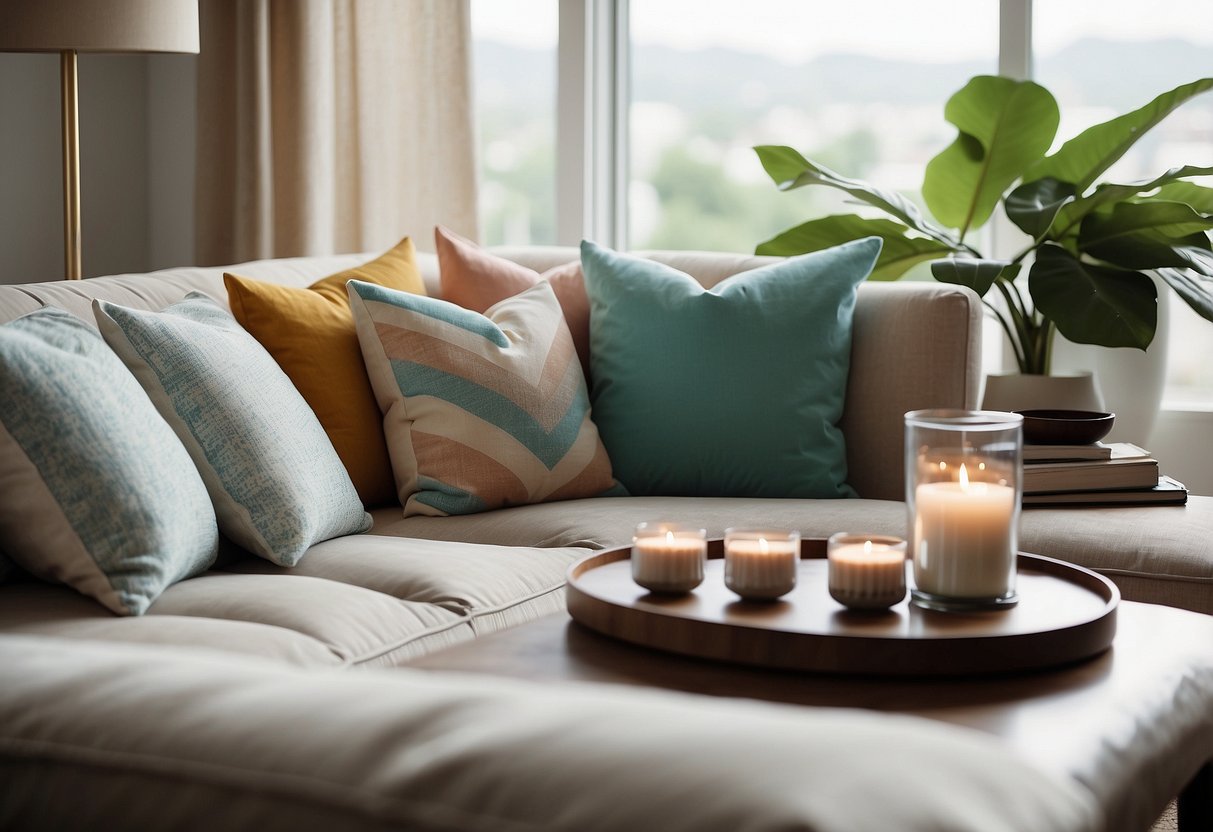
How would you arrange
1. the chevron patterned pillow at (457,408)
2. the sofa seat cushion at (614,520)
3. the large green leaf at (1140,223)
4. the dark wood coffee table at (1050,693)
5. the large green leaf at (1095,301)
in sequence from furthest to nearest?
the large green leaf at (1140,223) → the large green leaf at (1095,301) → the chevron patterned pillow at (457,408) → the sofa seat cushion at (614,520) → the dark wood coffee table at (1050,693)

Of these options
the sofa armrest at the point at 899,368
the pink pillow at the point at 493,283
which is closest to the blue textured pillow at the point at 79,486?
the pink pillow at the point at 493,283

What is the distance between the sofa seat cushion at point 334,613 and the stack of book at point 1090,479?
1127 mm

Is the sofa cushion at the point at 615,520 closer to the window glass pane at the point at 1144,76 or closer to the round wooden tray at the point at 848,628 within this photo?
the round wooden tray at the point at 848,628

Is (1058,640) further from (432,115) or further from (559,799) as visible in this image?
(432,115)

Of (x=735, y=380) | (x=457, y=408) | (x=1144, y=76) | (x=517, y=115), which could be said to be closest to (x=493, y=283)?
(x=457, y=408)

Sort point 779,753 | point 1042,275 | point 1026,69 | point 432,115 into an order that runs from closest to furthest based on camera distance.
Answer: point 779,753 → point 1042,275 → point 1026,69 → point 432,115

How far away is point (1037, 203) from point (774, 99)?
1.10 metres

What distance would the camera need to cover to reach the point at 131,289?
7.34 ft

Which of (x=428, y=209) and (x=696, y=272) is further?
(x=428, y=209)

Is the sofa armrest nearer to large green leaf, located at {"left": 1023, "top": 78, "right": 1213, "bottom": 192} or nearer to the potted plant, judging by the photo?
the potted plant

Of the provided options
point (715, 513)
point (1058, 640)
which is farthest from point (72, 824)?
point (715, 513)

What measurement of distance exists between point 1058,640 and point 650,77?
2.88 metres

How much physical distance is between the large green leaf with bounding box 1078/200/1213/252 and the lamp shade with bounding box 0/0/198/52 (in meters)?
1.95

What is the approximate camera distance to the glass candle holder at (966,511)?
4.51ft
